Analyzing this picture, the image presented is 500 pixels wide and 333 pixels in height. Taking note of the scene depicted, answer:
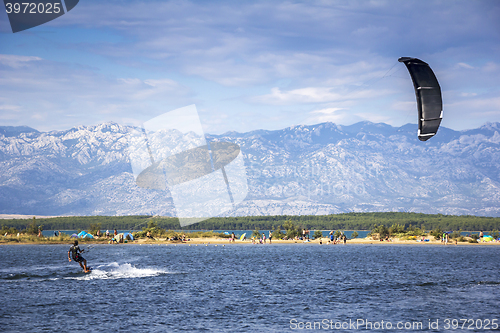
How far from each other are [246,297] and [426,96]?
2325 cm

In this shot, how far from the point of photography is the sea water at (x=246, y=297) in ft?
98.4

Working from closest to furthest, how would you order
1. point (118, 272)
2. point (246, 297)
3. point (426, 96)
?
point (426, 96) → point (246, 297) → point (118, 272)

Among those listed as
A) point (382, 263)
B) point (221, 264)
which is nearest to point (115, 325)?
point (221, 264)

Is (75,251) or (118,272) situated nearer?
(75,251)

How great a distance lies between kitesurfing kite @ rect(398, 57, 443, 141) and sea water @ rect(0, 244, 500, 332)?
14714mm

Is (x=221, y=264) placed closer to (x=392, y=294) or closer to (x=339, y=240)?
(x=392, y=294)

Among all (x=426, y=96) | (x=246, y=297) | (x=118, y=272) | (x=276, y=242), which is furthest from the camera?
(x=276, y=242)

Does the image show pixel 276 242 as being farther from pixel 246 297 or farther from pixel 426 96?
pixel 426 96

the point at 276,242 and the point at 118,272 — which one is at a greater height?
the point at 118,272

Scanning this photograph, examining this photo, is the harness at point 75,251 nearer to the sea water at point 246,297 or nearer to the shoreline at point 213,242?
the sea water at point 246,297

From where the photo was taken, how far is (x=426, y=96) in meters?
39.1

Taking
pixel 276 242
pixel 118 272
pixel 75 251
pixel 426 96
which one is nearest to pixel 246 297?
pixel 75 251

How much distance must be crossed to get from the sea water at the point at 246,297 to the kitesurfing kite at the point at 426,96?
14714mm

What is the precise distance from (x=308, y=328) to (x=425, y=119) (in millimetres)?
20711
